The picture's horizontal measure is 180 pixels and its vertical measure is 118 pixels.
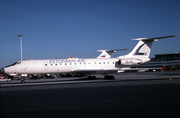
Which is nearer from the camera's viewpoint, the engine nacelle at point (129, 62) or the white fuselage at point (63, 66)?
the white fuselage at point (63, 66)

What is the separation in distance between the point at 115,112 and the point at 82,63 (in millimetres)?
19692

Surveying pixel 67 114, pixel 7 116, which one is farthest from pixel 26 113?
pixel 67 114

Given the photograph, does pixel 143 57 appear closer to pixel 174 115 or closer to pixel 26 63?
pixel 26 63

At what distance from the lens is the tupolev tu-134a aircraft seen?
24.1m

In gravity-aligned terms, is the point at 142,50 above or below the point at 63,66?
above

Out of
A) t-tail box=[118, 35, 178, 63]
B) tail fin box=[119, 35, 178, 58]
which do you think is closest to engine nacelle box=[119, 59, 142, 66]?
t-tail box=[118, 35, 178, 63]

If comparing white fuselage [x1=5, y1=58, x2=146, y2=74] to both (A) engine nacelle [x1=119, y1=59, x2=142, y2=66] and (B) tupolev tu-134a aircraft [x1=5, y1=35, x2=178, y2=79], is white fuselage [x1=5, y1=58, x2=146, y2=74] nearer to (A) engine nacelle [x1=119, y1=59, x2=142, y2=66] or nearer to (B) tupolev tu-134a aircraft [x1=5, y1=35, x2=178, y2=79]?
(B) tupolev tu-134a aircraft [x1=5, y1=35, x2=178, y2=79]

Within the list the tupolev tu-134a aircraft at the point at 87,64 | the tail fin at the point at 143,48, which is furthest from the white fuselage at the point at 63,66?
the tail fin at the point at 143,48

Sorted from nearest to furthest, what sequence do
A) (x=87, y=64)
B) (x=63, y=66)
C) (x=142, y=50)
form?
(x=63, y=66) → (x=142, y=50) → (x=87, y=64)

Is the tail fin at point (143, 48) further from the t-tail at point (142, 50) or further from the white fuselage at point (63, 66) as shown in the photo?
the white fuselage at point (63, 66)

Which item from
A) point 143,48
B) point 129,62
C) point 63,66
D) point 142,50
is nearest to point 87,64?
point 63,66

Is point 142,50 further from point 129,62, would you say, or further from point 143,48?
point 129,62

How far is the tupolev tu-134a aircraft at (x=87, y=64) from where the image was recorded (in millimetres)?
24078

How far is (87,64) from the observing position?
25672 mm
